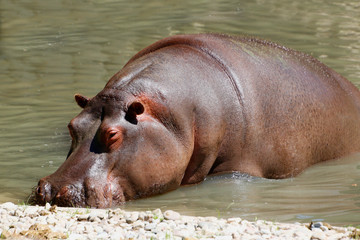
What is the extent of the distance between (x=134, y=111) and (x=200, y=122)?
64 cm

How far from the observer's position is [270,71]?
752 centimetres

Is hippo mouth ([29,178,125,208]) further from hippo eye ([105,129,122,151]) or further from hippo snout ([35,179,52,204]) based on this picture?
hippo eye ([105,129,122,151])

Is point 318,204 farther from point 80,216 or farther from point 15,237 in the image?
point 15,237

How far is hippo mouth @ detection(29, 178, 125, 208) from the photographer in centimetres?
605

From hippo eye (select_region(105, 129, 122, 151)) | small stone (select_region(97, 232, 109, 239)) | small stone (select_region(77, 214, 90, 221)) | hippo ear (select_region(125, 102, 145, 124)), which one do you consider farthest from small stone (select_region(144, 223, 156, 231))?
hippo ear (select_region(125, 102, 145, 124))

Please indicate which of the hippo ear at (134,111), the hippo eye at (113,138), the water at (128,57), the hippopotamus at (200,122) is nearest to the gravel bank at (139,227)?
the water at (128,57)

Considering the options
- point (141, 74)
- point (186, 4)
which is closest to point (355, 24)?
point (186, 4)

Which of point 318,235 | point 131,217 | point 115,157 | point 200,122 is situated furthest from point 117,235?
point 200,122

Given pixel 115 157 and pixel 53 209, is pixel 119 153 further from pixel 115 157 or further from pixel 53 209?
pixel 53 209

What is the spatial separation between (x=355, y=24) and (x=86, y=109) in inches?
323

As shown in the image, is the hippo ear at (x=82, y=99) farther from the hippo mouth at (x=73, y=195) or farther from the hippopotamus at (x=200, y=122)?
the hippo mouth at (x=73, y=195)

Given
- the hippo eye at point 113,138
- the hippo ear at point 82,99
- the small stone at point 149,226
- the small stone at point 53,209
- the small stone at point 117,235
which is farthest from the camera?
the hippo ear at point 82,99

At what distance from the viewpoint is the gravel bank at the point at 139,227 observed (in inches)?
192

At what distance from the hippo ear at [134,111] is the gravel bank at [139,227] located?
114 cm
